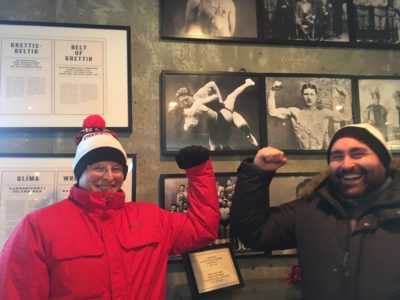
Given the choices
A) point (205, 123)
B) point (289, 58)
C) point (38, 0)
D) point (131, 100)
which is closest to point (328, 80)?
point (289, 58)

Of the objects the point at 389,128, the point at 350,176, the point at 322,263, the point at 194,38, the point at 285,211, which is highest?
the point at 194,38

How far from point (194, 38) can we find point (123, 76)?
0.38m

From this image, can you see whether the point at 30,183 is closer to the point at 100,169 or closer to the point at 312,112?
the point at 100,169

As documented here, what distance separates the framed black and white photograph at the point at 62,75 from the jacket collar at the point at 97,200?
1.60 feet

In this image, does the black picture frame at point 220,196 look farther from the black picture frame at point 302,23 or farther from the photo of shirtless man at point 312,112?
the black picture frame at point 302,23

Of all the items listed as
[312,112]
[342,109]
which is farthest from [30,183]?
[342,109]

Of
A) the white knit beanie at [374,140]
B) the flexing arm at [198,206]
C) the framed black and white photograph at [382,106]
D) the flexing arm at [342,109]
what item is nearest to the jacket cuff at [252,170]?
the flexing arm at [198,206]

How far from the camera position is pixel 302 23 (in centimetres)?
194

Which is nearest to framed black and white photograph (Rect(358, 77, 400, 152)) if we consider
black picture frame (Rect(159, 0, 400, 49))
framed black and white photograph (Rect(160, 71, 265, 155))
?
black picture frame (Rect(159, 0, 400, 49))

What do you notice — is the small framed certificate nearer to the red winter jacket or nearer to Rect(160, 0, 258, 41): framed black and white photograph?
the red winter jacket

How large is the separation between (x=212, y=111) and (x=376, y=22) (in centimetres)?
98

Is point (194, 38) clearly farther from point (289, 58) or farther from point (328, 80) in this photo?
point (328, 80)

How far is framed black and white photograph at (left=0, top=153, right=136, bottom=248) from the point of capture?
1.62m

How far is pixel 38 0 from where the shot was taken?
69.0 inches
